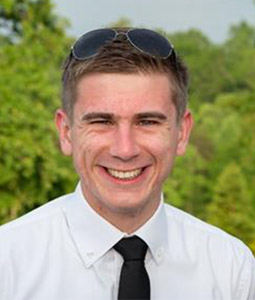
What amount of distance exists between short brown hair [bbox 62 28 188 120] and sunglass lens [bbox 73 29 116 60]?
0.06 ft

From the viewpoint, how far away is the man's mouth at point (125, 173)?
317cm

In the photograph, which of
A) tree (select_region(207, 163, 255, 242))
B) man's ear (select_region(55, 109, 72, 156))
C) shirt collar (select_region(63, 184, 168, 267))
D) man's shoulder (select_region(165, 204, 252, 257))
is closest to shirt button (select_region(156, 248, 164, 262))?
shirt collar (select_region(63, 184, 168, 267))

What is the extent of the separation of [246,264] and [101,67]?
104 centimetres

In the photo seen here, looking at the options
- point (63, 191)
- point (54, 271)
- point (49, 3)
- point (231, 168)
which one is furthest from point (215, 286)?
point (231, 168)

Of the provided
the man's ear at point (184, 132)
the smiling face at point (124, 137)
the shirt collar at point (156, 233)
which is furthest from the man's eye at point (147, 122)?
the shirt collar at point (156, 233)

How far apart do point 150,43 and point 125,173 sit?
51 cm

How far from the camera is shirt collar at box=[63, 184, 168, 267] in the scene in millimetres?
3318

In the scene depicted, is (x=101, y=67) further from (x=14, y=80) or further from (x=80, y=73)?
(x=14, y=80)

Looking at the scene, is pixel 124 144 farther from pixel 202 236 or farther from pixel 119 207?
pixel 202 236

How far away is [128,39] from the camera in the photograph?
3215 mm

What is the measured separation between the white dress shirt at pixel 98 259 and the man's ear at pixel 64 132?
21 centimetres

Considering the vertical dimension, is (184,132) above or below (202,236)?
above

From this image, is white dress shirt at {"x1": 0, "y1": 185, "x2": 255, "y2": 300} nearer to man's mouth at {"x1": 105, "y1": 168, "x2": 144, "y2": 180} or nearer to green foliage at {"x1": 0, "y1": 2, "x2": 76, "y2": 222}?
man's mouth at {"x1": 105, "y1": 168, "x2": 144, "y2": 180}

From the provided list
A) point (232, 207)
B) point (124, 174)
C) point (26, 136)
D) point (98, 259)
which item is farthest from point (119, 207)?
point (232, 207)
